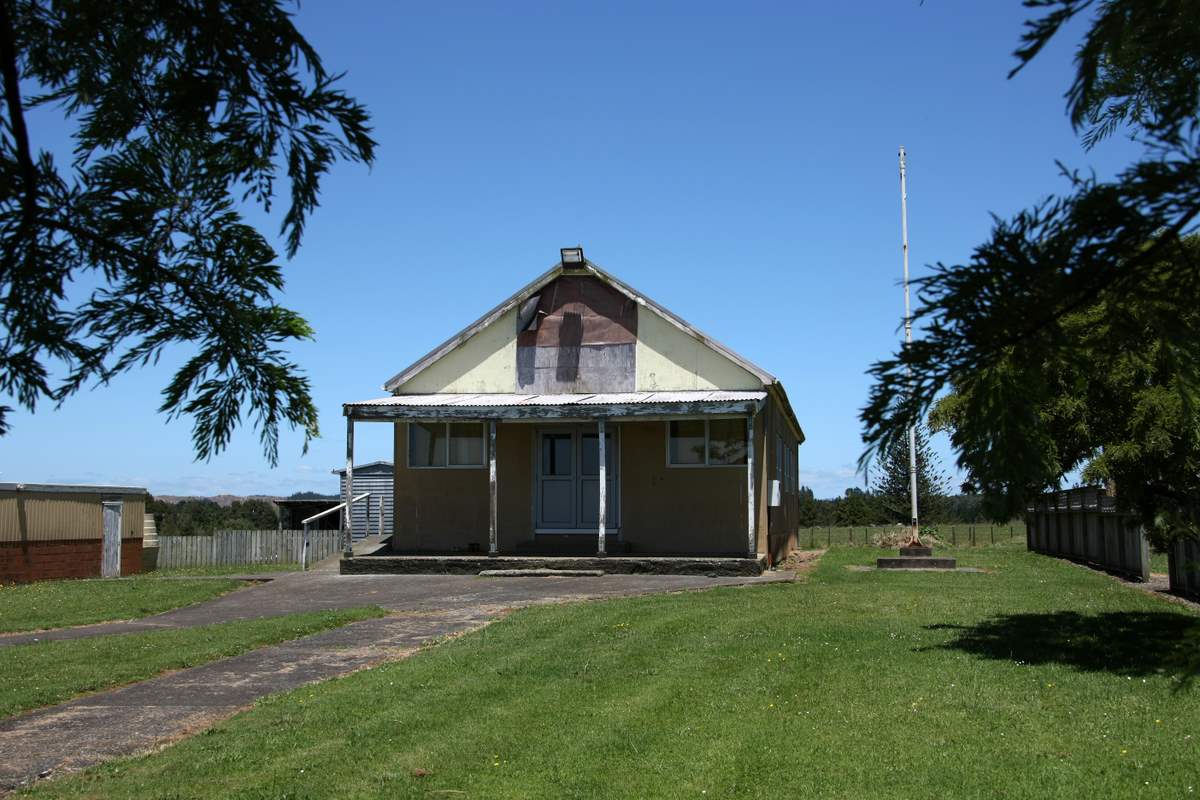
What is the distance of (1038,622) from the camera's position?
13641mm

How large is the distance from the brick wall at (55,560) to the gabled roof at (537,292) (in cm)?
972

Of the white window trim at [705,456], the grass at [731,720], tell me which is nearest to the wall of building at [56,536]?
the white window trim at [705,456]

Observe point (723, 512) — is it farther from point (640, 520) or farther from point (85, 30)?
point (85, 30)

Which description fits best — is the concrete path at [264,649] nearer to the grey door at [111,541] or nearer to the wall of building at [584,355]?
the wall of building at [584,355]

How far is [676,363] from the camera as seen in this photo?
24.0 meters

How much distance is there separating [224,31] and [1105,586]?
18.9 m

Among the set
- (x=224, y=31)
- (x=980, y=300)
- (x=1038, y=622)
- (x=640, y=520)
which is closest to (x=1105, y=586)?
(x=1038, y=622)

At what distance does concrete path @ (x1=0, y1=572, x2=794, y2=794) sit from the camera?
28.0 ft

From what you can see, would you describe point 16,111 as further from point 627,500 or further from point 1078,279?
point 627,500

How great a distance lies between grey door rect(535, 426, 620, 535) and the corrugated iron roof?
36.3 inches

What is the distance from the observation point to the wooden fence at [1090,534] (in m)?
21.3

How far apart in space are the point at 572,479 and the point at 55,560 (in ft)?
44.4

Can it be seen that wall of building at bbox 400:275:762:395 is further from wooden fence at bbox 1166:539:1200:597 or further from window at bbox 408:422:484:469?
wooden fence at bbox 1166:539:1200:597

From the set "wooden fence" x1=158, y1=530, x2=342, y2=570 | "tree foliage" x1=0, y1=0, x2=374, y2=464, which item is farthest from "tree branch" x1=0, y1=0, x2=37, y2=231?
"wooden fence" x1=158, y1=530, x2=342, y2=570
